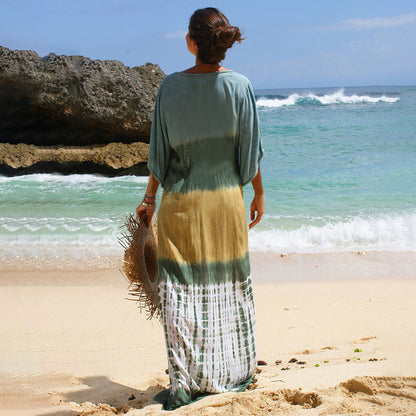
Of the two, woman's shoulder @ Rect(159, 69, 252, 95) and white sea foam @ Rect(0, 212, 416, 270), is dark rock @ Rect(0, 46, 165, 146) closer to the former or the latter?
white sea foam @ Rect(0, 212, 416, 270)

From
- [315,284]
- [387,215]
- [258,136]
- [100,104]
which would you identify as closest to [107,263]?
[315,284]

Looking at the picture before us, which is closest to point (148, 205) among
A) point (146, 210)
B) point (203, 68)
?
point (146, 210)

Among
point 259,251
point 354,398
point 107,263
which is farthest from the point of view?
point 259,251

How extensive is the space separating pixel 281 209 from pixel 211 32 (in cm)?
676

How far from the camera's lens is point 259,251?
6.87m

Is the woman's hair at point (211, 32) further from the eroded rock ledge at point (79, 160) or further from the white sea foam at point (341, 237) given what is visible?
the eroded rock ledge at point (79, 160)

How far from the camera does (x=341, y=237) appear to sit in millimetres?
7469

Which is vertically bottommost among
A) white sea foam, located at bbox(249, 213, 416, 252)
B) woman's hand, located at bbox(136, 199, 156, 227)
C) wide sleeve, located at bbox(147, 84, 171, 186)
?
white sea foam, located at bbox(249, 213, 416, 252)

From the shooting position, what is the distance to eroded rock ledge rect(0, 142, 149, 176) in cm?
1247

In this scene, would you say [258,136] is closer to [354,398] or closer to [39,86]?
[354,398]

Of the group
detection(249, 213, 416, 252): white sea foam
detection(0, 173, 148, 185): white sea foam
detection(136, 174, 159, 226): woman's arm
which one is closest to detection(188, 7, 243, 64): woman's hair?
detection(136, 174, 159, 226): woman's arm

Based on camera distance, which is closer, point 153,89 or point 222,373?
point 222,373

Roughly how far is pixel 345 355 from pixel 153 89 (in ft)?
32.4

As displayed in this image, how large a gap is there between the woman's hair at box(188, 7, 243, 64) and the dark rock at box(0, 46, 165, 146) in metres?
9.71
